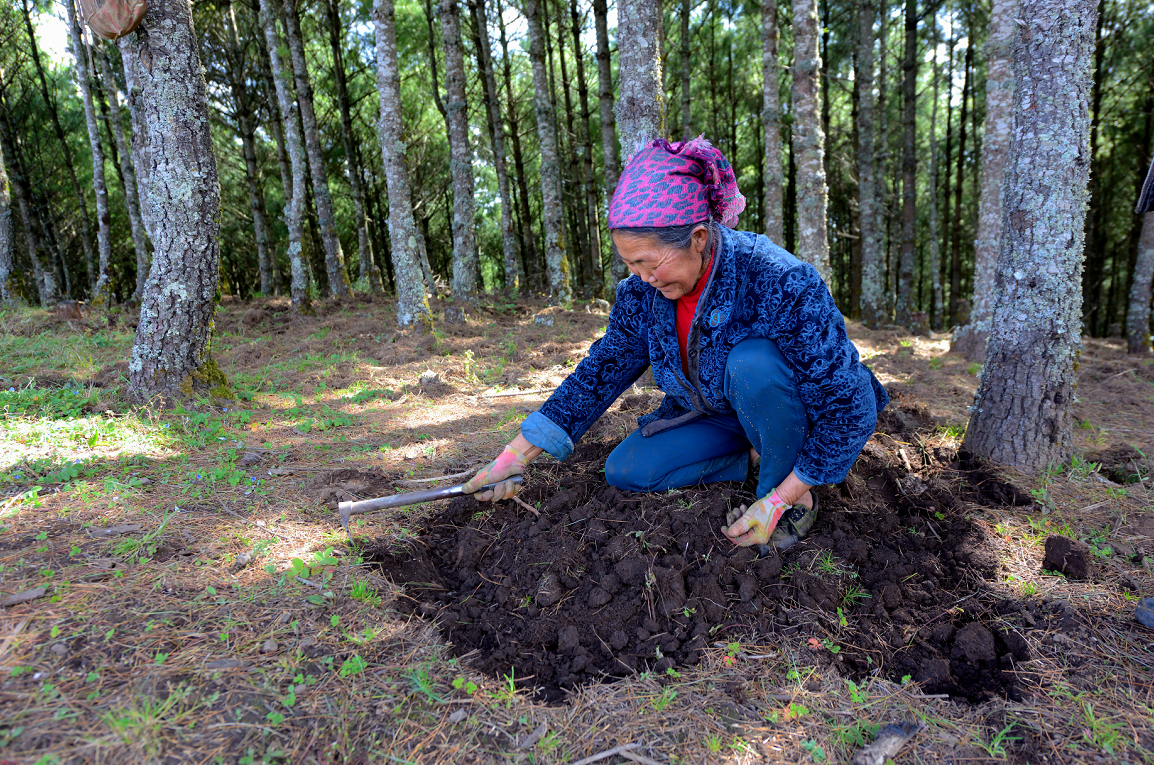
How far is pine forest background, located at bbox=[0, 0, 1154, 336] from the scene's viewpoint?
11.6 m

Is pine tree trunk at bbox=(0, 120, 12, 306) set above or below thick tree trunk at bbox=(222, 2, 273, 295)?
below

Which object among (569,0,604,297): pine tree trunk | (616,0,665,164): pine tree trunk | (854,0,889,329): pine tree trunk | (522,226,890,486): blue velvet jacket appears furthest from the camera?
(569,0,604,297): pine tree trunk

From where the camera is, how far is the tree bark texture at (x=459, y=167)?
830cm

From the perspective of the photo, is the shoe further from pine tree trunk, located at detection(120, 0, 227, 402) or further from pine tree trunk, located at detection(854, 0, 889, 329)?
pine tree trunk, located at detection(854, 0, 889, 329)

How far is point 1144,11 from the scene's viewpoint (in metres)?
10.4

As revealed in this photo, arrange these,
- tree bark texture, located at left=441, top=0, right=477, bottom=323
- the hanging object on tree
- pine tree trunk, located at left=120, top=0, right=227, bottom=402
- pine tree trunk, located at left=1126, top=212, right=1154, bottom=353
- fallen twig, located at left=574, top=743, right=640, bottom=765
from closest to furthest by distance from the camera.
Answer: fallen twig, located at left=574, top=743, right=640, bottom=765 → the hanging object on tree → pine tree trunk, located at left=120, top=0, right=227, bottom=402 → pine tree trunk, located at left=1126, top=212, right=1154, bottom=353 → tree bark texture, located at left=441, top=0, right=477, bottom=323

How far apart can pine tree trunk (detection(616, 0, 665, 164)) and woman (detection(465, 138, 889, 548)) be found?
271 centimetres

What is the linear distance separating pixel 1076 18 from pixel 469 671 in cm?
378

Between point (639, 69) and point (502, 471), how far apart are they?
3.64 metres

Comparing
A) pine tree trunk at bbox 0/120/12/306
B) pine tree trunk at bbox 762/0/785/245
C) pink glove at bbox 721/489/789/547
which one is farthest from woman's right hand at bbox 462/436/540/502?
pine tree trunk at bbox 0/120/12/306

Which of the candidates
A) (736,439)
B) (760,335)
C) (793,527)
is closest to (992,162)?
(736,439)

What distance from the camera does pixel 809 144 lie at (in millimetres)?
6508

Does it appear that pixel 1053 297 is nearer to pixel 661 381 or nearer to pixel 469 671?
pixel 661 381

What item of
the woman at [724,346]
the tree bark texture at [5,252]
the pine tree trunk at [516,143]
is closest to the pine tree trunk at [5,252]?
the tree bark texture at [5,252]
